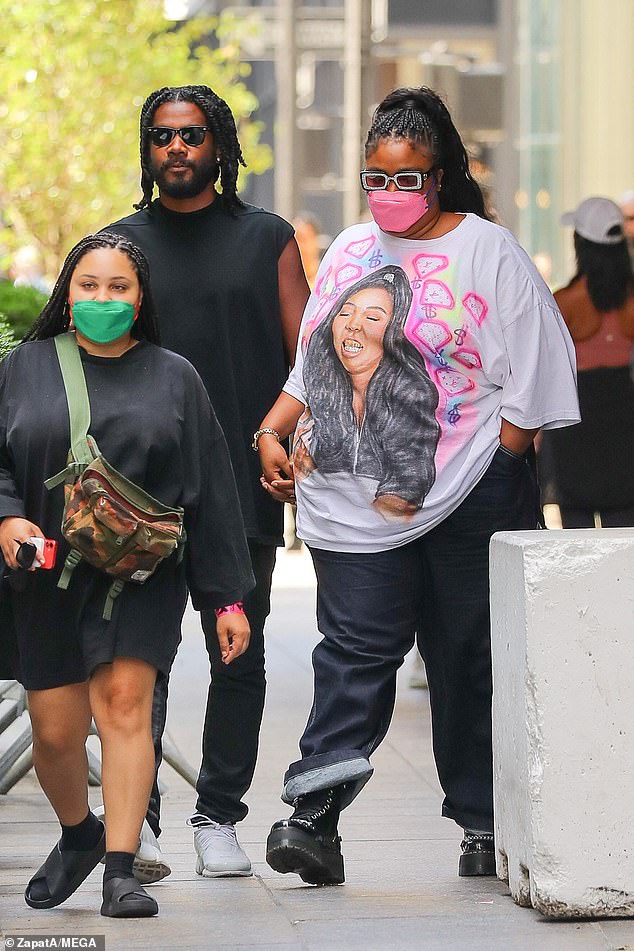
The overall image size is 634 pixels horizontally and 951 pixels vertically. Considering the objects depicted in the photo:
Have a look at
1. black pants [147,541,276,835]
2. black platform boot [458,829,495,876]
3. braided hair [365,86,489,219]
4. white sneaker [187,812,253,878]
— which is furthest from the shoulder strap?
black platform boot [458,829,495,876]

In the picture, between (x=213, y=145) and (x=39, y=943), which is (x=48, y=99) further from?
(x=39, y=943)

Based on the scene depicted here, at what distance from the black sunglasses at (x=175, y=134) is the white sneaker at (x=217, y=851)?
1.80m

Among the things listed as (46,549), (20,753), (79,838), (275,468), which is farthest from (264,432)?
(20,753)

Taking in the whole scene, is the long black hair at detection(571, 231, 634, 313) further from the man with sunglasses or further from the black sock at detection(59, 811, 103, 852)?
the black sock at detection(59, 811, 103, 852)

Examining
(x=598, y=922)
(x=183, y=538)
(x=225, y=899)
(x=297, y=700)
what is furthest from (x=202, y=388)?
(x=297, y=700)

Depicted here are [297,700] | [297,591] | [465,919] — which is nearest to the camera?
[465,919]

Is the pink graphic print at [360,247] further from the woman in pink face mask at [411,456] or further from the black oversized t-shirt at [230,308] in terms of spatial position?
the black oversized t-shirt at [230,308]

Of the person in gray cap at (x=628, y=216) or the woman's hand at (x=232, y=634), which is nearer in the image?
the woman's hand at (x=232, y=634)

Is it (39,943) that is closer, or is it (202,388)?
(39,943)

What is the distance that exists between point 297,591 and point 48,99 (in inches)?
361

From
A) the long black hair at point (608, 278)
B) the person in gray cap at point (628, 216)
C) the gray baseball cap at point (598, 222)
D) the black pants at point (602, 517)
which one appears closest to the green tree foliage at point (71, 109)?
the person in gray cap at point (628, 216)

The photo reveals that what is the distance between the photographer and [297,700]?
8.43m

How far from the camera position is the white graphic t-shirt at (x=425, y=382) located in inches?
Answer: 191

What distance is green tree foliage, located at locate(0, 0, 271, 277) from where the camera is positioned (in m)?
19.5
